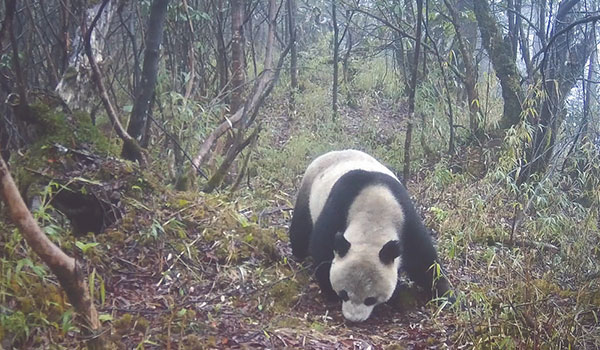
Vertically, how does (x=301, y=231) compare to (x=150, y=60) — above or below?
below

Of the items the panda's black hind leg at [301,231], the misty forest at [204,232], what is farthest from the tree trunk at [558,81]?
the panda's black hind leg at [301,231]

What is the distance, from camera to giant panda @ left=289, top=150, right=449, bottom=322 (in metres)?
4.70

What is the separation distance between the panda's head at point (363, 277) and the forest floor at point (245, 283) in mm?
131

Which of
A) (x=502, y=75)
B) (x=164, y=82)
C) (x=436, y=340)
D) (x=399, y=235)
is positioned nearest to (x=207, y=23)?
(x=164, y=82)

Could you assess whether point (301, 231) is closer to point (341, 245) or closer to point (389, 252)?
point (341, 245)

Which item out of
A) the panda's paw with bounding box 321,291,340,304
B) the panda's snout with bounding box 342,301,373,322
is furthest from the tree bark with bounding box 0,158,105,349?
the panda's paw with bounding box 321,291,340,304

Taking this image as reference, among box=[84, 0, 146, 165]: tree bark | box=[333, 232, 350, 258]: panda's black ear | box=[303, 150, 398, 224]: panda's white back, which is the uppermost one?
box=[84, 0, 146, 165]: tree bark

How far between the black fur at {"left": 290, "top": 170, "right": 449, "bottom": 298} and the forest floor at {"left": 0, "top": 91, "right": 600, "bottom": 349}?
0.18 m

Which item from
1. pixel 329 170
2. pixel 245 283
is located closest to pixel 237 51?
pixel 329 170

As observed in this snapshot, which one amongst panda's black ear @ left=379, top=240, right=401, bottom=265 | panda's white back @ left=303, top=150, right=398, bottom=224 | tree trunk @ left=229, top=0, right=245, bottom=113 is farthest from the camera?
tree trunk @ left=229, top=0, right=245, bottom=113

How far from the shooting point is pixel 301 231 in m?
5.95

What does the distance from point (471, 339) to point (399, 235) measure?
130 centimetres

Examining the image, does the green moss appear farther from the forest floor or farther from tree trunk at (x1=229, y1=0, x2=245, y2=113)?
tree trunk at (x1=229, y1=0, x2=245, y2=113)

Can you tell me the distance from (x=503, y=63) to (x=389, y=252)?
6.03 metres
